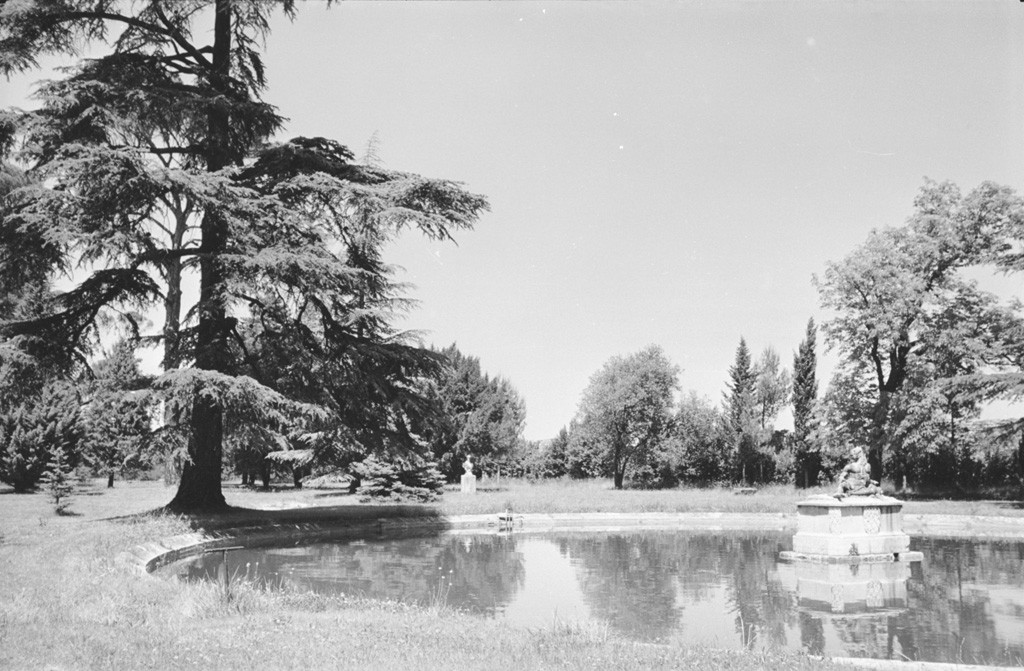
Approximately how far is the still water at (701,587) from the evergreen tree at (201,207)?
3763 mm

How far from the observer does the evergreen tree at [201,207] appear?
51.4 ft

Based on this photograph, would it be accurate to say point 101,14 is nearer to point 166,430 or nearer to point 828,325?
point 166,430

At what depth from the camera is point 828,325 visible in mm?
35062

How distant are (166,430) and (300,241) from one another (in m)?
4.88

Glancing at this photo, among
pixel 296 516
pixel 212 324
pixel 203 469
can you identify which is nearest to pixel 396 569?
pixel 296 516

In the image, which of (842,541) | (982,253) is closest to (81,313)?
(842,541)

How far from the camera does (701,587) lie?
1231cm

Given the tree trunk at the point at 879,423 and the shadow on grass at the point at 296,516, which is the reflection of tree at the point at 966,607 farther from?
the tree trunk at the point at 879,423

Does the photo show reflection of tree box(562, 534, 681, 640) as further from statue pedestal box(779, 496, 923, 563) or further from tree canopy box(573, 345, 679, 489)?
tree canopy box(573, 345, 679, 489)

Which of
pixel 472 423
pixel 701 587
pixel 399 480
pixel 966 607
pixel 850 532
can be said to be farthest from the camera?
pixel 472 423

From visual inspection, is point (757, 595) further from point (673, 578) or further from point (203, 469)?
point (203, 469)

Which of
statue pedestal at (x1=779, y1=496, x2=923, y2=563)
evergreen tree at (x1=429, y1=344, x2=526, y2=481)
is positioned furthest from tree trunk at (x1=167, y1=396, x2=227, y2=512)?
evergreen tree at (x1=429, y1=344, x2=526, y2=481)

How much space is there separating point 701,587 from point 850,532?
212 inches

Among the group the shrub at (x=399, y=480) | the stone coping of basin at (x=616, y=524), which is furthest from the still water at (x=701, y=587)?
the shrub at (x=399, y=480)
